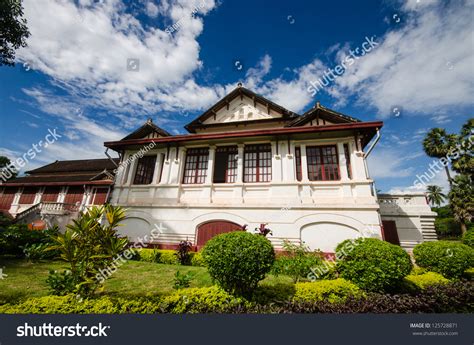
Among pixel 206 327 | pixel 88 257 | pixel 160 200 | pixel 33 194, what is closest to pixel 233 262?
pixel 206 327

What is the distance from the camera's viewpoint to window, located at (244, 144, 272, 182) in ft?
36.4

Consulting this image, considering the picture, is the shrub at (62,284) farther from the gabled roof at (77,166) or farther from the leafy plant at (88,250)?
the gabled roof at (77,166)

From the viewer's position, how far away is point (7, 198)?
1911 centimetres

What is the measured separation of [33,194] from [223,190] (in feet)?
64.7

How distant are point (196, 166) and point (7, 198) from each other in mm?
20579

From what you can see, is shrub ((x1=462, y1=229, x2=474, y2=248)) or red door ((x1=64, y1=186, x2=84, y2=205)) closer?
shrub ((x1=462, y1=229, x2=474, y2=248))

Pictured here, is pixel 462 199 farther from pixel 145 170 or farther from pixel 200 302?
pixel 145 170

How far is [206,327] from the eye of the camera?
3643 mm

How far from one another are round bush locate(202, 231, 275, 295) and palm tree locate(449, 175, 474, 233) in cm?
3041

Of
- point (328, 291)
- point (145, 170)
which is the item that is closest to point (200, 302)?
point (328, 291)

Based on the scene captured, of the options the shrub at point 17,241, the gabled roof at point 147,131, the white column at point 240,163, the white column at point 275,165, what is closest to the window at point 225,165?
the white column at point 240,163

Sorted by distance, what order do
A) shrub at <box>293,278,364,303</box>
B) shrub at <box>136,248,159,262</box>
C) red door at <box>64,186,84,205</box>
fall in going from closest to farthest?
shrub at <box>293,278,364,303</box> < shrub at <box>136,248,159,262</box> < red door at <box>64,186,84,205</box>

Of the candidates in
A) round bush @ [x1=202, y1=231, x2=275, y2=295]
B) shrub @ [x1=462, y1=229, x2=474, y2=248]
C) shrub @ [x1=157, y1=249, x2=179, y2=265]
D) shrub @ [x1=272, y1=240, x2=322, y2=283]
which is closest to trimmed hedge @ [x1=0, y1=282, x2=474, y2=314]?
round bush @ [x1=202, y1=231, x2=275, y2=295]

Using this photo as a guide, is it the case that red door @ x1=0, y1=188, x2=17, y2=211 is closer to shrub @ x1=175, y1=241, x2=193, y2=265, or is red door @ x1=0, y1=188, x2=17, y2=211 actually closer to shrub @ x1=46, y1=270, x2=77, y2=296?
shrub @ x1=175, y1=241, x2=193, y2=265
